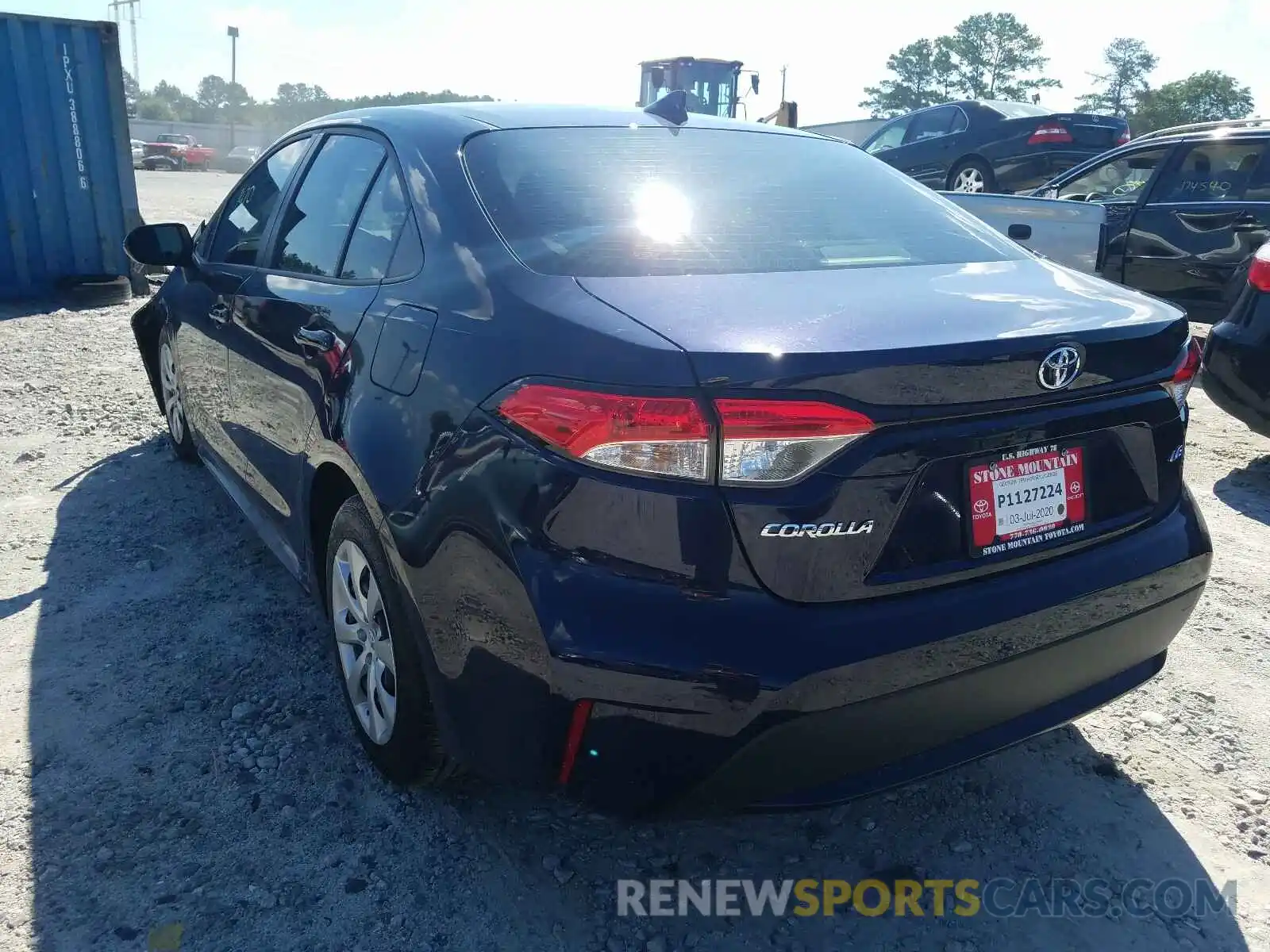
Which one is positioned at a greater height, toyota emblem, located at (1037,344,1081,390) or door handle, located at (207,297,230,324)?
toyota emblem, located at (1037,344,1081,390)

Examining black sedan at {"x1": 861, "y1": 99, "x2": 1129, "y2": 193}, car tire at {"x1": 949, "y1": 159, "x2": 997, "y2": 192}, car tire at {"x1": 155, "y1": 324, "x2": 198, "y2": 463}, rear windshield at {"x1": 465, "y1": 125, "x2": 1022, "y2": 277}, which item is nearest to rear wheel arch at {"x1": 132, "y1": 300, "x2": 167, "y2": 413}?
car tire at {"x1": 155, "y1": 324, "x2": 198, "y2": 463}

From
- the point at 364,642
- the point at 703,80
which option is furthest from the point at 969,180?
the point at 364,642

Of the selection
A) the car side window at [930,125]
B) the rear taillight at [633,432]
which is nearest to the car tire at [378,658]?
the rear taillight at [633,432]

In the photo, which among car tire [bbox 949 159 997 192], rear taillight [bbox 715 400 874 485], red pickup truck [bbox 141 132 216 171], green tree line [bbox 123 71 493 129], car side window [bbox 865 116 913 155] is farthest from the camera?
green tree line [bbox 123 71 493 129]

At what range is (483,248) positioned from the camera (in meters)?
2.17

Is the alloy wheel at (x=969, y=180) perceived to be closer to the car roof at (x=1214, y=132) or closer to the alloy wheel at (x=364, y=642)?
the car roof at (x=1214, y=132)

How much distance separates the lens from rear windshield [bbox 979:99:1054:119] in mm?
12750

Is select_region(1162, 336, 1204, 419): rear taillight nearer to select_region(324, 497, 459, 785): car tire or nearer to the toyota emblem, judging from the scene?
the toyota emblem

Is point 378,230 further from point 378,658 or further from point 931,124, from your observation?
point 931,124

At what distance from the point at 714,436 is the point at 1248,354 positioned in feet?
13.2

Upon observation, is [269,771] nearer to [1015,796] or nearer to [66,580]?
[66,580]

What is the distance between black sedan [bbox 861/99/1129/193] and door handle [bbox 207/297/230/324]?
10118 millimetres

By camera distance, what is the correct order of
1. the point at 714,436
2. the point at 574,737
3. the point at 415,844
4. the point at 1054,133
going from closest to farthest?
the point at 714,436 < the point at 574,737 < the point at 415,844 < the point at 1054,133

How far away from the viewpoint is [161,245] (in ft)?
12.9
